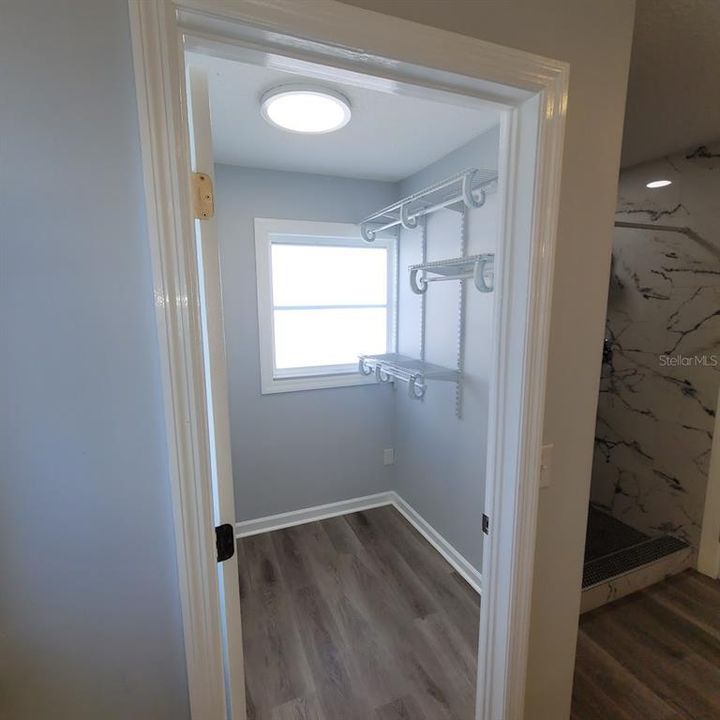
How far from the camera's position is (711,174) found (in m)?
2.13

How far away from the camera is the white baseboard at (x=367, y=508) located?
2330mm

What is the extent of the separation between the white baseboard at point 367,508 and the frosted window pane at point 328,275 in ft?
4.81

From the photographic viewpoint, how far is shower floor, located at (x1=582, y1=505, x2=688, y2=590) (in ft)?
7.06

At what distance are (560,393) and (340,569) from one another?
5.94 ft

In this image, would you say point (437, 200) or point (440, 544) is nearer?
point (437, 200)

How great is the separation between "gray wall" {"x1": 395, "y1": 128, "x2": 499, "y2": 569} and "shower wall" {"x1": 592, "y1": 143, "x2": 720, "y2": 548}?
1.28 meters

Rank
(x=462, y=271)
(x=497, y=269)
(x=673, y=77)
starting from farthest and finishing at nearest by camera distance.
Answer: (x=462, y=271) < (x=673, y=77) < (x=497, y=269)

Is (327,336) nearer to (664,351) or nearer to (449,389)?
(449,389)

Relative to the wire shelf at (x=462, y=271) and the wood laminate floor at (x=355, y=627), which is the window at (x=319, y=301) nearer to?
the wire shelf at (x=462, y=271)

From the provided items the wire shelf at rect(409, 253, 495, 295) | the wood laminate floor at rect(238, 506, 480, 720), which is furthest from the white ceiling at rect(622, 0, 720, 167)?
the wood laminate floor at rect(238, 506, 480, 720)

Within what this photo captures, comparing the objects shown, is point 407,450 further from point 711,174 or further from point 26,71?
point 26,71

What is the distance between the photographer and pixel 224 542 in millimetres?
818

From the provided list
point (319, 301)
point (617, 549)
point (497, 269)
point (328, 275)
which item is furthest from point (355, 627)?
point (328, 275)

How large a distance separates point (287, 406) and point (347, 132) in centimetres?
166
